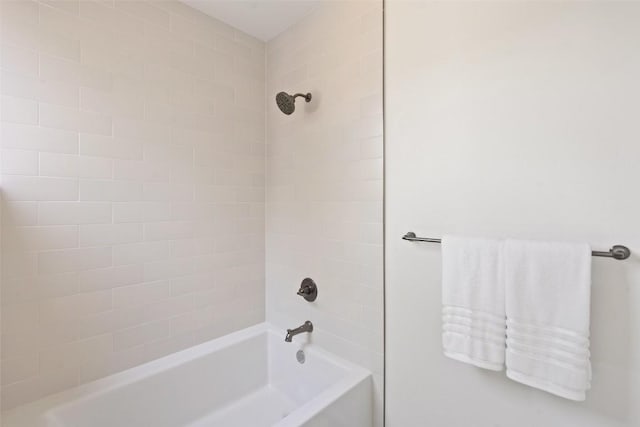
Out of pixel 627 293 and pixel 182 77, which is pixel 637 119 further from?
pixel 182 77

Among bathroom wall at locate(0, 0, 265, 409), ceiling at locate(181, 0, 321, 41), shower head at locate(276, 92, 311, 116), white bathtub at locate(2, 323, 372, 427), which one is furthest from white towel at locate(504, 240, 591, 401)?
ceiling at locate(181, 0, 321, 41)

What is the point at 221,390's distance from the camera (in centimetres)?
167

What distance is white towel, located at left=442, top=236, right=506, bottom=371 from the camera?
99 centimetres

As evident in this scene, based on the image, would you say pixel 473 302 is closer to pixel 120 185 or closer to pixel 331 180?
pixel 331 180

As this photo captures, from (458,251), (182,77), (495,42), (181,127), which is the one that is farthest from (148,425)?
(495,42)

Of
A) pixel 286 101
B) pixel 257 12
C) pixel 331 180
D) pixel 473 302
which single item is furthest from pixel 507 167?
pixel 257 12

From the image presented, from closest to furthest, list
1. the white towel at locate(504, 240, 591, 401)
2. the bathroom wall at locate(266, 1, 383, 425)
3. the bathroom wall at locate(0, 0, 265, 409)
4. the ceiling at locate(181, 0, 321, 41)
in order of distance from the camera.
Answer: the white towel at locate(504, 240, 591, 401) → the bathroom wall at locate(0, 0, 265, 409) → the bathroom wall at locate(266, 1, 383, 425) → the ceiling at locate(181, 0, 321, 41)

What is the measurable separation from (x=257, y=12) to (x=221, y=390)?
217 cm

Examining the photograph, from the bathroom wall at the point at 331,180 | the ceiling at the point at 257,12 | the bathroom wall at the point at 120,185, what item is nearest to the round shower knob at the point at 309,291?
the bathroom wall at the point at 331,180

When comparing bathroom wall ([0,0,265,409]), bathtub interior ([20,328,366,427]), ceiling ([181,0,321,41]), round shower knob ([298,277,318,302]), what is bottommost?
bathtub interior ([20,328,366,427])

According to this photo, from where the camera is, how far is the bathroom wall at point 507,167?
844mm

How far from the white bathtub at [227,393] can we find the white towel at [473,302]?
0.56 m

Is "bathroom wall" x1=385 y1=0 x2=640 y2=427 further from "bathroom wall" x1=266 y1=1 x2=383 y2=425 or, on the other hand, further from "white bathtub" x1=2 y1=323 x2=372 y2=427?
"white bathtub" x1=2 y1=323 x2=372 y2=427

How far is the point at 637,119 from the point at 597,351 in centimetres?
68
